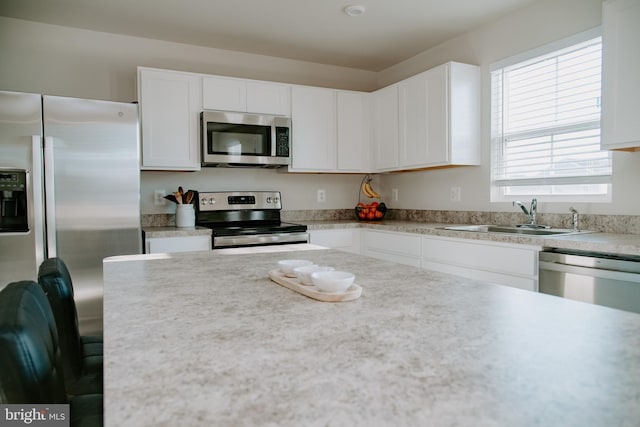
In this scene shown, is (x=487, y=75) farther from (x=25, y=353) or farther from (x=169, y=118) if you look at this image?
(x=25, y=353)

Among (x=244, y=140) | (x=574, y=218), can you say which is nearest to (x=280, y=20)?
(x=244, y=140)

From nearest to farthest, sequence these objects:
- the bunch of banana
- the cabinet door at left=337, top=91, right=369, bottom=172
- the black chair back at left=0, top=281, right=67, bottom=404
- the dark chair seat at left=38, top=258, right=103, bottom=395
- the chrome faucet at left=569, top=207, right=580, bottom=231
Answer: the black chair back at left=0, top=281, right=67, bottom=404, the dark chair seat at left=38, top=258, right=103, bottom=395, the chrome faucet at left=569, top=207, right=580, bottom=231, the cabinet door at left=337, top=91, right=369, bottom=172, the bunch of banana

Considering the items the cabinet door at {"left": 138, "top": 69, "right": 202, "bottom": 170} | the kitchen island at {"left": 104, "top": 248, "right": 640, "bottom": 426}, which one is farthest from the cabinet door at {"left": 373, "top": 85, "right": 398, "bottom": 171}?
the kitchen island at {"left": 104, "top": 248, "right": 640, "bottom": 426}

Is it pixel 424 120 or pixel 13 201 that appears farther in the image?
pixel 424 120

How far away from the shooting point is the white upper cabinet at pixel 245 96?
3.43 metres

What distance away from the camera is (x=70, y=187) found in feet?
8.69

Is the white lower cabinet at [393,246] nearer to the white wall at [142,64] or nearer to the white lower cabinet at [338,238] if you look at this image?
the white lower cabinet at [338,238]

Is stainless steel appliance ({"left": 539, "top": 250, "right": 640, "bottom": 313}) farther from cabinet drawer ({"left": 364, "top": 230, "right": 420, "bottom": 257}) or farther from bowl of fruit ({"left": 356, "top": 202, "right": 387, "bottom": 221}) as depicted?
bowl of fruit ({"left": 356, "top": 202, "right": 387, "bottom": 221})

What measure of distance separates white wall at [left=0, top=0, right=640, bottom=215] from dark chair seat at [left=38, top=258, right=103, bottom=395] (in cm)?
226

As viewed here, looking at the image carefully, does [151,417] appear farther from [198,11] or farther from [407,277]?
[198,11]

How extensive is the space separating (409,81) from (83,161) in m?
2.55

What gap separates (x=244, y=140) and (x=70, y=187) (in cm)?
135

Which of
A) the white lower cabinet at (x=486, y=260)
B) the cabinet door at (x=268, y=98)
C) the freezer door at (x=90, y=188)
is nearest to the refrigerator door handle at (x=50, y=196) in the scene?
the freezer door at (x=90, y=188)

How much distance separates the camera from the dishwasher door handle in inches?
74.9
